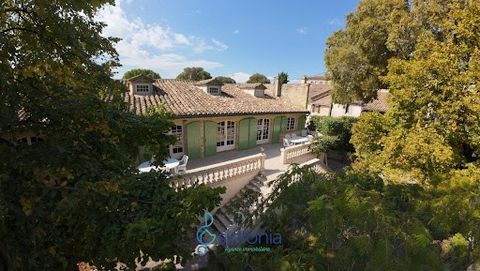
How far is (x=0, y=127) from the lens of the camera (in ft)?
11.0

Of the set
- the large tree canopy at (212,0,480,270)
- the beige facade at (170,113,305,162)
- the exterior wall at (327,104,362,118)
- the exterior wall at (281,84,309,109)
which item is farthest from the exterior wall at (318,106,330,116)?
the large tree canopy at (212,0,480,270)

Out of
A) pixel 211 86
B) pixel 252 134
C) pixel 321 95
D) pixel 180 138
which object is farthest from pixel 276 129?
pixel 321 95

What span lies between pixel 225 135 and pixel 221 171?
608 cm

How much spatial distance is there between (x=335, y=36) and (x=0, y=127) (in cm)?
1817

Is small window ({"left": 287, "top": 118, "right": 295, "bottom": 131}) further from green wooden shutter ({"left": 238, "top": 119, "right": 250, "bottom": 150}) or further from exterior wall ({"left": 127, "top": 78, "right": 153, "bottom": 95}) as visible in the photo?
exterior wall ({"left": 127, "top": 78, "right": 153, "bottom": 95})

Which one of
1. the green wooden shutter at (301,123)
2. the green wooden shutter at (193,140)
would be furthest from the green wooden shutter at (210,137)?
the green wooden shutter at (301,123)

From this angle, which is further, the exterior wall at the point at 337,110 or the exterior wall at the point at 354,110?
the exterior wall at the point at 337,110

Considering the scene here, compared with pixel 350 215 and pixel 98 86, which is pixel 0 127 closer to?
pixel 98 86

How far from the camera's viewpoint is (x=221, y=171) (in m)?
11.2

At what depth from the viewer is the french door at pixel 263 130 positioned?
19297 mm

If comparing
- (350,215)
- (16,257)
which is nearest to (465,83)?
(350,215)

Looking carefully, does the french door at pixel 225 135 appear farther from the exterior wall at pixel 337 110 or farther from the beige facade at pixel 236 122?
the exterior wall at pixel 337 110

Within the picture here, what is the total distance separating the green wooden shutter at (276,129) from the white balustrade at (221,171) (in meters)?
7.47

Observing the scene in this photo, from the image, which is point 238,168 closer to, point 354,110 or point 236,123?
point 236,123
